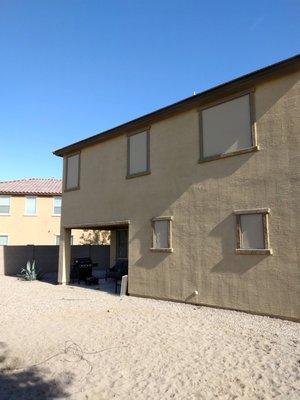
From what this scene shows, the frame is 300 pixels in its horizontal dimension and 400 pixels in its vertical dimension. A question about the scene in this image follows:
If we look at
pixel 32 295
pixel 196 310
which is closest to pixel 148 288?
pixel 196 310

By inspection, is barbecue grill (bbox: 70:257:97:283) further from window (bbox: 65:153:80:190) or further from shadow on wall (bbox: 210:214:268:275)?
shadow on wall (bbox: 210:214:268:275)

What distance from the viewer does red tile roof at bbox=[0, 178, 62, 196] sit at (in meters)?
31.3

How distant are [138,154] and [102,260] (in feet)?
50.1

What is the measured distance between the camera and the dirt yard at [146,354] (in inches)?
244

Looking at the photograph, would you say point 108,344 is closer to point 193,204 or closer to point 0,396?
point 0,396

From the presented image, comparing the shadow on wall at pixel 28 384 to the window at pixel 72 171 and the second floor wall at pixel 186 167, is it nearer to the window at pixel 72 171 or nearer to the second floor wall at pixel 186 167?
the second floor wall at pixel 186 167

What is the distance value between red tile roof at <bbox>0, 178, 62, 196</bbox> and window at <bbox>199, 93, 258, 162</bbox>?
69.9 ft

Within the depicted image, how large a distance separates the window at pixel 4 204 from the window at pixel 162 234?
68.7ft

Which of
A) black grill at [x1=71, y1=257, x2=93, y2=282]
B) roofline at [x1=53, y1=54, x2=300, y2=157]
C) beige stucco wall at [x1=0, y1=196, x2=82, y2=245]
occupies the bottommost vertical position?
black grill at [x1=71, y1=257, x2=93, y2=282]

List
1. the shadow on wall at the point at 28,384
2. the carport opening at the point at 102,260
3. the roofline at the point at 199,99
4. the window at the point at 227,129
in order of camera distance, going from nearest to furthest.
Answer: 1. the shadow on wall at the point at 28,384
2. the roofline at the point at 199,99
3. the window at the point at 227,129
4. the carport opening at the point at 102,260

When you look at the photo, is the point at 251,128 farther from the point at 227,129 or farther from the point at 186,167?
the point at 186,167

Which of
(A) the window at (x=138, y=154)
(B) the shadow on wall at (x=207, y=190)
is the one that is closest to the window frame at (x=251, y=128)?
(B) the shadow on wall at (x=207, y=190)

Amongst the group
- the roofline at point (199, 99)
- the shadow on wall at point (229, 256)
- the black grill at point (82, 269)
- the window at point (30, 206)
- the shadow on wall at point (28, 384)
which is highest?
the roofline at point (199, 99)

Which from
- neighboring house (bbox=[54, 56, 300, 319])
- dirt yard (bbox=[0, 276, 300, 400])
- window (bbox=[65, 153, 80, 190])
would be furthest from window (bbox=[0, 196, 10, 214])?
dirt yard (bbox=[0, 276, 300, 400])
